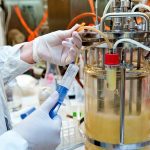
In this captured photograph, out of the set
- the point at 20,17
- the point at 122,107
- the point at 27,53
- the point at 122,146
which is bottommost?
the point at 122,146

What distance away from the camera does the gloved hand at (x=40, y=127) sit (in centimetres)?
72

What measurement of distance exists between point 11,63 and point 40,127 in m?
0.50

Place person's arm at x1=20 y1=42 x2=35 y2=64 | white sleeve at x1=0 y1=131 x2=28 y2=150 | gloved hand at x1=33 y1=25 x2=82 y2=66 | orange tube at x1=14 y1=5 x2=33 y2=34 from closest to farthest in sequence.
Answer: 1. white sleeve at x1=0 y1=131 x2=28 y2=150
2. gloved hand at x1=33 y1=25 x2=82 y2=66
3. person's arm at x1=20 y1=42 x2=35 y2=64
4. orange tube at x1=14 y1=5 x2=33 y2=34

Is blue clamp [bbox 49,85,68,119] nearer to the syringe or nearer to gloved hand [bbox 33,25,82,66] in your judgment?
the syringe

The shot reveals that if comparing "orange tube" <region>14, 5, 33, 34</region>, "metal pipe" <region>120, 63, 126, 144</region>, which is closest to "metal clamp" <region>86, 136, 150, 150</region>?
"metal pipe" <region>120, 63, 126, 144</region>

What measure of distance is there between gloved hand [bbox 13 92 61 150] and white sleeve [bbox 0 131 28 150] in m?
0.02

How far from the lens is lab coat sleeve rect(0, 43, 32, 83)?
1.15 m

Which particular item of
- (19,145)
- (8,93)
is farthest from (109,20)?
(8,93)

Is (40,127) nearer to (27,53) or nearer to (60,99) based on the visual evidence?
(60,99)

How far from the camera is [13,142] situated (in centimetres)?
69

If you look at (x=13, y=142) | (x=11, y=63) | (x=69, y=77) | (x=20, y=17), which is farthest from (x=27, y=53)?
(x=20, y=17)

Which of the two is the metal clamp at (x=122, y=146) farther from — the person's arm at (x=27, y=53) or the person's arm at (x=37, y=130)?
the person's arm at (x=27, y=53)

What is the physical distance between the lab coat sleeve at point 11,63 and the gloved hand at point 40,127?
0.45 m

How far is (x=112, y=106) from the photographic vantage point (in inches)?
30.3
